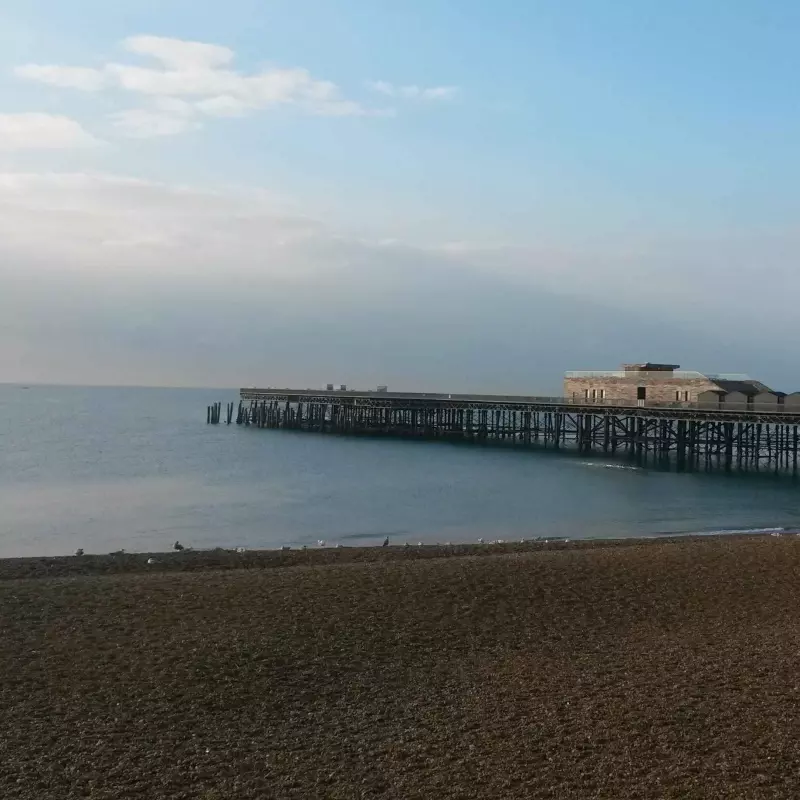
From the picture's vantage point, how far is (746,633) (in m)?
9.88

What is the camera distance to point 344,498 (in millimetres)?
29547

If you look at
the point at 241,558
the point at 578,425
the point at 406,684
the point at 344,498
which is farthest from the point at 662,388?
the point at 406,684

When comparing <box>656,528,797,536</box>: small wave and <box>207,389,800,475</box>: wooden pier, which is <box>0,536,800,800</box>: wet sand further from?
<box>207,389,800,475</box>: wooden pier

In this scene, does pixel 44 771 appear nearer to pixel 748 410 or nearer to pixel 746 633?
pixel 746 633

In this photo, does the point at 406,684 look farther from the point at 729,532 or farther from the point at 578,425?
the point at 578,425

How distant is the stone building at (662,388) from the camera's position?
42.8m

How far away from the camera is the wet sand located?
6.10 metres

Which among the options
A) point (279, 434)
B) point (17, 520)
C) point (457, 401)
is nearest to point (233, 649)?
point (17, 520)

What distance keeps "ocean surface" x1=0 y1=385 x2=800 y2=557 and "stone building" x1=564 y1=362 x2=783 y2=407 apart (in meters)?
5.63

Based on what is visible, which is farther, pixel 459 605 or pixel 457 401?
pixel 457 401

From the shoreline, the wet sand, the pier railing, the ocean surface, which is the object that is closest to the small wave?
the ocean surface

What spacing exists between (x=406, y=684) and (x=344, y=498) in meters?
21.5

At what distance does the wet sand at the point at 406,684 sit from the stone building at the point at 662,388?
31.3m

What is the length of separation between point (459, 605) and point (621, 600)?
2184 mm
